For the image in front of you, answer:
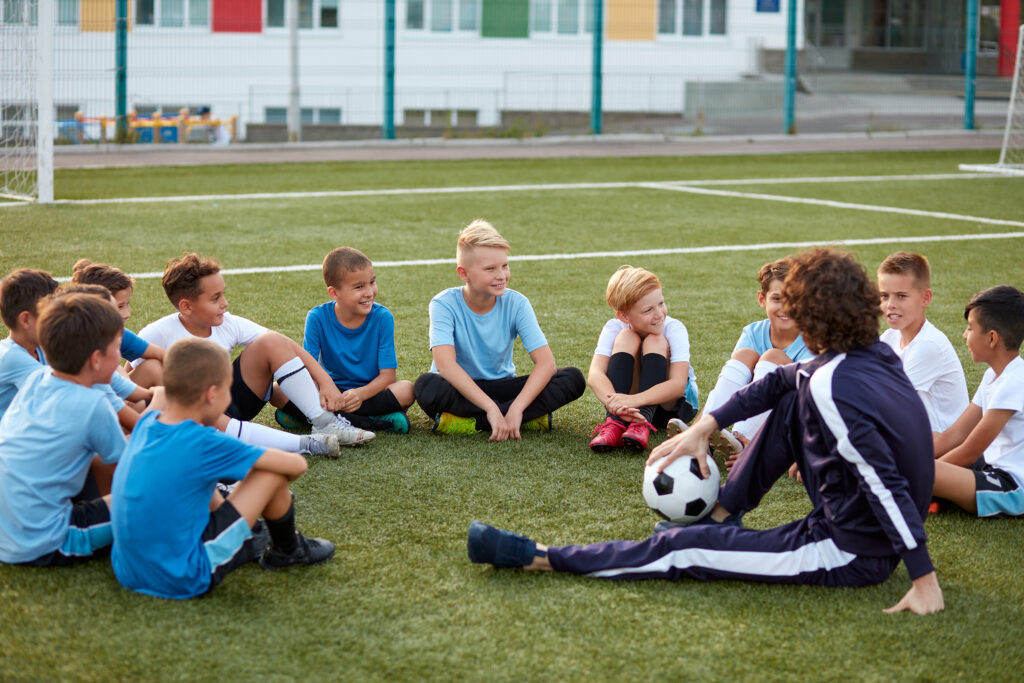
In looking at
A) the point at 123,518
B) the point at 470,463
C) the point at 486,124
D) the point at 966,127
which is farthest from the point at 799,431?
the point at 966,127

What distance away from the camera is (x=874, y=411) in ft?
9.78

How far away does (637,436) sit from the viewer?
14.4 ft

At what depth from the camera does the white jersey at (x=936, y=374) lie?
13.0ft

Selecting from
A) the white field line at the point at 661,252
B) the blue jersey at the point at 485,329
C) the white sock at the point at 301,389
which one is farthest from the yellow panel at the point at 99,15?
the white sock at the point at 301,389

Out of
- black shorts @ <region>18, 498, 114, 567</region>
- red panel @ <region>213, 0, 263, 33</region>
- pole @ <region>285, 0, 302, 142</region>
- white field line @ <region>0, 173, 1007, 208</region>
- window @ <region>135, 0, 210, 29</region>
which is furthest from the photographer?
red panel @ <region>213, 0, 263, 33</region>

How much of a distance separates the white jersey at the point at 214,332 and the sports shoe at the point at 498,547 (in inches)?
67.5

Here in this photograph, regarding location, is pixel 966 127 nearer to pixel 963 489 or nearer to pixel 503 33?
pixel 503 33

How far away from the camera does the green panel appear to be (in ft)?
81.6

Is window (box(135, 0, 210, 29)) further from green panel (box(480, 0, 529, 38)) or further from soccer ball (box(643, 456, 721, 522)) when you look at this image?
soccer ball (box(643, 456, 721, 522))

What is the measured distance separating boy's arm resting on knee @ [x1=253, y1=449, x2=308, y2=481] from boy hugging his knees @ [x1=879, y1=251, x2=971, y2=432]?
2220mm

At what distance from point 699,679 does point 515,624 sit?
0.52m

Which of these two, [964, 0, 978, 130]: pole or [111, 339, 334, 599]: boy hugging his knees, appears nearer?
[111, 339, 334, 599]: boy hugging his knees

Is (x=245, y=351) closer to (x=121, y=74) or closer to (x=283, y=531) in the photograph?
(x=283, y=531)

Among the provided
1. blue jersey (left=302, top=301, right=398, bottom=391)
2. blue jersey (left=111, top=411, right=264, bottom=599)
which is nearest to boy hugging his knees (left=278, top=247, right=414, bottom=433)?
blue jersey (left=302, top=301, right=398, bottom=391)
